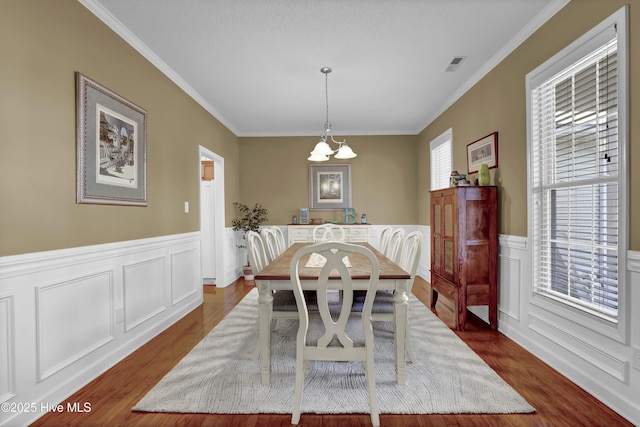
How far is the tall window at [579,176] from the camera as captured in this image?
6.54 ft

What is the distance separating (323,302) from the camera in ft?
5.90

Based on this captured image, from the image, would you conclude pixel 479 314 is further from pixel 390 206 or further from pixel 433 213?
pixel 390 206

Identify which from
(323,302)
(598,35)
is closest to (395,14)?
(598,35)

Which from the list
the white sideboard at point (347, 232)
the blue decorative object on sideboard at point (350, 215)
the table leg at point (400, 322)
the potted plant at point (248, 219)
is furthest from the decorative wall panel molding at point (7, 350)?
the blue decorative object on sideboard at point (350, 215)

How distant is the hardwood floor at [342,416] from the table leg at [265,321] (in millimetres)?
315

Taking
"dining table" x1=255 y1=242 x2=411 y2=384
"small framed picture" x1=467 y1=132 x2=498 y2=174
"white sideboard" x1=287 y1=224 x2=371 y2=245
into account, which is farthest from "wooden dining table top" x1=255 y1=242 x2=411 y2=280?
"white sideboard" x1=287 y1=224 x2=371 y2=245

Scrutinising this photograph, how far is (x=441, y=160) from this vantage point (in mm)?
5055

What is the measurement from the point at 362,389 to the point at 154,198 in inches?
99.7

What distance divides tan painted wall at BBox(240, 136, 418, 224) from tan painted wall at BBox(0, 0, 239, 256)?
3.09 metres

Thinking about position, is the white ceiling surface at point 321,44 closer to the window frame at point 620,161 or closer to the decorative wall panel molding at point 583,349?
the window frame at point 620,161

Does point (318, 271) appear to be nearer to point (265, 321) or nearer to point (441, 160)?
point (265, 321)

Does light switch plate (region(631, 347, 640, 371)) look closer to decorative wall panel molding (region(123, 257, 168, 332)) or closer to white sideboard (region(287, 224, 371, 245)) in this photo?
decorative wall panel molding (region(123, 257, 168, 332))

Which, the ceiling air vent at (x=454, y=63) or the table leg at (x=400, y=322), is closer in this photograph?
the table leg at (x=400, y=322)

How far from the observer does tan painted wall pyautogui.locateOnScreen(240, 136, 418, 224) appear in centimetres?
615
